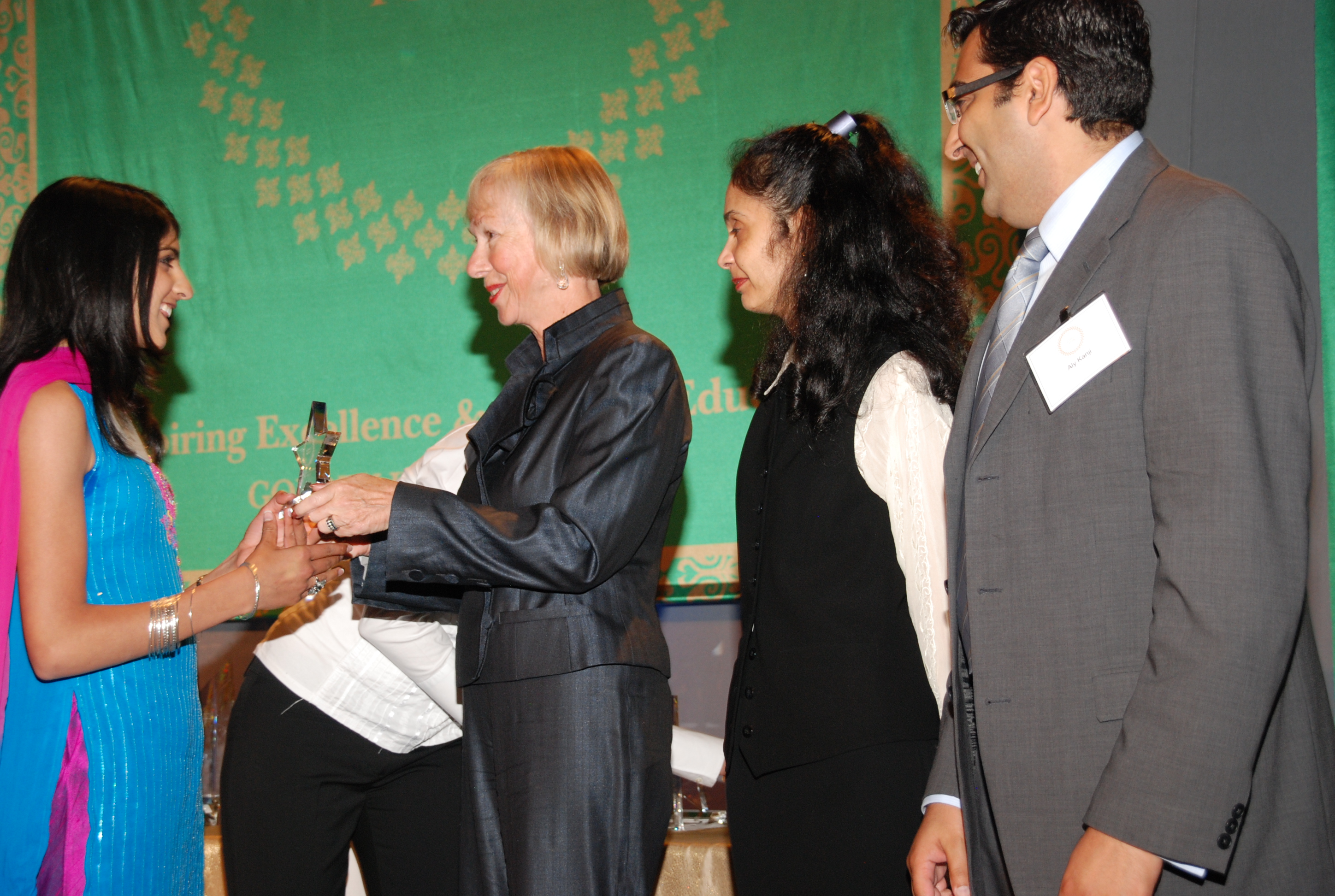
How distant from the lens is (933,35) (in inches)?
122

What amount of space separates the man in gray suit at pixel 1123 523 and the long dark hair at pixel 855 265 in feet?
1.20

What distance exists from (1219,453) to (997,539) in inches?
10.7

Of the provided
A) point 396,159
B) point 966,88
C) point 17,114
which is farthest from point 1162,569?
point 17,114

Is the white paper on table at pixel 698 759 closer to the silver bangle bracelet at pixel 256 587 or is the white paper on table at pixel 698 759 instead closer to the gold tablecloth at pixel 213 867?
the silver bangle bracelet at pixel 256 587

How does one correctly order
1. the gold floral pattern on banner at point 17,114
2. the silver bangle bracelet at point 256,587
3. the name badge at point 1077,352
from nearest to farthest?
the name badge at point 1077,352, the silver bangle bracelet at point 256,587, the gold floral pattern on banner at point 17,114

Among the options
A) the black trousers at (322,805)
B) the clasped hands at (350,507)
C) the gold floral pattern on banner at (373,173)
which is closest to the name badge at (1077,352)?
the clasped hands at (350,507)

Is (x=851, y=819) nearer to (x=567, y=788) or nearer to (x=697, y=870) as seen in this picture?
(x=567, y=788)

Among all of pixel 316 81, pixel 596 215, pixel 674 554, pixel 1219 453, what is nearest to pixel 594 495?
pixel 596 215

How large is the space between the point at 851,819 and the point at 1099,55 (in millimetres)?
1107

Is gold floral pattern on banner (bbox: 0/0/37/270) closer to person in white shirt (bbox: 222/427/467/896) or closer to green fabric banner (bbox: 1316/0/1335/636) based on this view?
person in white shirt (bbox: 222/427/467/896)

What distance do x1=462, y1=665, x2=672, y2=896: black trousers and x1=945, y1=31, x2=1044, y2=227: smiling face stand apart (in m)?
0.95

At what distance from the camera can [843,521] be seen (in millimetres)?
1637

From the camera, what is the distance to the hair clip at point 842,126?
1938 mm

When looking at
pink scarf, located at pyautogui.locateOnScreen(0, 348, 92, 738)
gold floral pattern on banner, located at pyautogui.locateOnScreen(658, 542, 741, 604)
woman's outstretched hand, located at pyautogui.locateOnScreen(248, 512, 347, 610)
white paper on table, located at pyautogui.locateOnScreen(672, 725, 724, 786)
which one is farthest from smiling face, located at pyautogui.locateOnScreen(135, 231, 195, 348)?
gold floral pattern on banner, located at pyautogui.locateOnScreen(658, 542, 741, 604)
